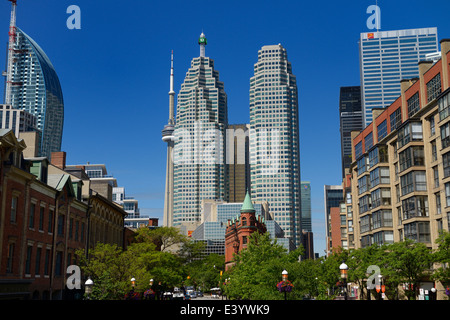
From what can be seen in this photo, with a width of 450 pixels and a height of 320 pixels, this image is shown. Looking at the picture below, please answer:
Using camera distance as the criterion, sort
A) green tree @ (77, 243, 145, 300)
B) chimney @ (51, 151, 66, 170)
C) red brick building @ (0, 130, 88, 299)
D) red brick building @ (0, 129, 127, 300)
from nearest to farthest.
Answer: red brick building @ (0, 130, 88, 299)
red brick building @ (0, 129, 127, 300)
green tree @ (77, 243, 145, 300)
chimney @ (51, 151, 66, 170)

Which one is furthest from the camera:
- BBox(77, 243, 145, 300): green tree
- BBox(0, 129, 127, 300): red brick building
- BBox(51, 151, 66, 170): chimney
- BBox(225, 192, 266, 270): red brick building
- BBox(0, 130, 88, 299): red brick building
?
BBox(225, 192, 266, 270): red brick building

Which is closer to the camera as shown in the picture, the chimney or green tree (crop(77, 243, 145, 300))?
green tree (crop(77, 243, 145, 300))

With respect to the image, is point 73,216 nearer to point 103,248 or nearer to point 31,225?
point 103,248

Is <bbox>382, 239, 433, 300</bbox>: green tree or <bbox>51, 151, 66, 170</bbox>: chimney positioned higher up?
<bbox>51, 151, 66, 170</bbox>: chimney

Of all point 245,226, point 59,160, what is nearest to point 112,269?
point 59,160

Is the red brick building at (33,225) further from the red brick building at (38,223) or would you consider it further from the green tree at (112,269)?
the green tree at (112,269)

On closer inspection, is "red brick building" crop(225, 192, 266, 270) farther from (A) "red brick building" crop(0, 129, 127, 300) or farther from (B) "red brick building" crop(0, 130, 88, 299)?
(B) "red brick building" crop(0, 130, 88, 299)

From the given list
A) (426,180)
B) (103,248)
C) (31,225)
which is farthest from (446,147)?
(31,225)

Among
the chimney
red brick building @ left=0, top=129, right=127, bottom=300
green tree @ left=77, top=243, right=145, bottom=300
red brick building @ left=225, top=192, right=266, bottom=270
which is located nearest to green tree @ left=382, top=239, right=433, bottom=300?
green tree @ left=77, top=243, right=145, bottom=300

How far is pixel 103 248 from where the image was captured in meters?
57.2

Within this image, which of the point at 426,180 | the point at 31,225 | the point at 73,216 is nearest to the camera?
the point at 31,225

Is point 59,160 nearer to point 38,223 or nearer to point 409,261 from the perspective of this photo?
point 38,223

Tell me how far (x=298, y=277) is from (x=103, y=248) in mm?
22822

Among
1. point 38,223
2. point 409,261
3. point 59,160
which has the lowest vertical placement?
point 409,261
